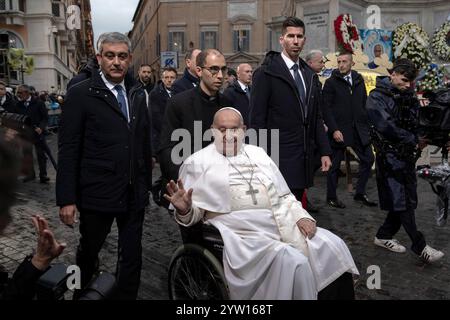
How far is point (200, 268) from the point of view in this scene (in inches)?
122

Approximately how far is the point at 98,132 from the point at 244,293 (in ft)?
4.73

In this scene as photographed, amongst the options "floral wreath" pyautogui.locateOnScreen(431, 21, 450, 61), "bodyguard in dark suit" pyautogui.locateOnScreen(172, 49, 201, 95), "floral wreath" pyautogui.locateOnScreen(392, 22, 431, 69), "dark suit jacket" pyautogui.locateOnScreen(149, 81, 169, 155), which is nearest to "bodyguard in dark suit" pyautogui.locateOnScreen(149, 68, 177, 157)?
"dark suit jacket" pyautogui.locateOnScreen(149, 81, 169, 155)

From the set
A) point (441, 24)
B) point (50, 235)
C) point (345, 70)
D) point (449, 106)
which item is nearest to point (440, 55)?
point (441, 24)

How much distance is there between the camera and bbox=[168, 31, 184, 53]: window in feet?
144

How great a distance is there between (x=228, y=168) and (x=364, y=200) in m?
3.89

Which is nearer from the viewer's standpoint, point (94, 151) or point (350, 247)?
point (94, 151)

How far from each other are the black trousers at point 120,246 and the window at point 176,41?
41.9 m

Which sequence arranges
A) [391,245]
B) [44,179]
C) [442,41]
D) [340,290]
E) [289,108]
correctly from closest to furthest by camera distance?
1. [340,290]
2. [289,108]
3. [391,245]
4. [44,179]
5. [442,41]

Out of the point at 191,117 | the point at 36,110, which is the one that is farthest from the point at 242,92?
the point at 36,110

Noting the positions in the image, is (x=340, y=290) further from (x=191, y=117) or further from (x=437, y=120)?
(x=437, y=120)

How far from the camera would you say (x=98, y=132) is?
3.14m

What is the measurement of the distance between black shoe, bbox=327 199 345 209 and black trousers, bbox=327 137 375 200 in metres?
0.04

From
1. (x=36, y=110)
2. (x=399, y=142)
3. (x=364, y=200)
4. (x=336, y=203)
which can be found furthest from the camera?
(x=36, y=110)

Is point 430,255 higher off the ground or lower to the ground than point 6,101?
lower
